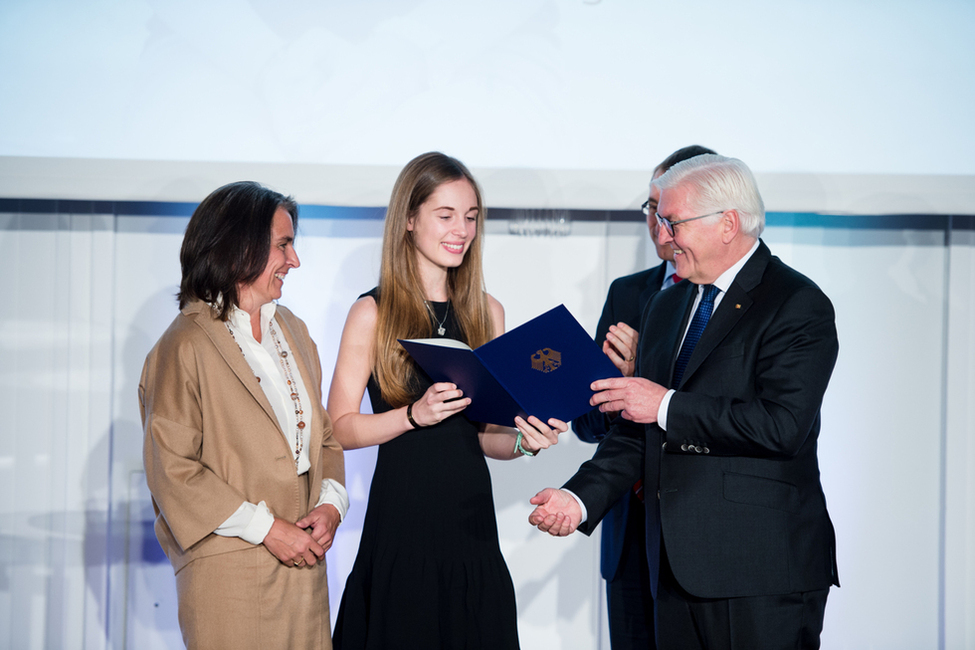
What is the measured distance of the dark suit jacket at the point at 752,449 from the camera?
179 centimetres

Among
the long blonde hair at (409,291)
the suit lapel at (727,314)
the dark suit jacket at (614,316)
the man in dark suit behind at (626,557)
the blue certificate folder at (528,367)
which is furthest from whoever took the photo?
the dark suit jacket at (614,316)

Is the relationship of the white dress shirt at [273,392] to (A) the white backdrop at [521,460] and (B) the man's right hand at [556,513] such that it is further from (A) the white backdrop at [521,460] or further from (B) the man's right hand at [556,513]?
(A) the white backdrop at [521,460]

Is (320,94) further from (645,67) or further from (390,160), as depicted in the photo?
(645,67)

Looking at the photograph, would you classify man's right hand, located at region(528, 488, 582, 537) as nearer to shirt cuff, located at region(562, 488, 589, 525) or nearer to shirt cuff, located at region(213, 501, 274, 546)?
shirt cuff, located at region(562, 488, 589, 525)

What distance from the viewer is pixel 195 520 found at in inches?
68.7

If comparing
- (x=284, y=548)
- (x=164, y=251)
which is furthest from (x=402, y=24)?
(x=284, y=548)

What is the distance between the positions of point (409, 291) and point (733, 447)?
100cm

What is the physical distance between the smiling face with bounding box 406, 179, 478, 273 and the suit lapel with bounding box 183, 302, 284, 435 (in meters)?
0.63

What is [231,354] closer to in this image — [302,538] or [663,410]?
[302,538]

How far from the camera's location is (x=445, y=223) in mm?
2201

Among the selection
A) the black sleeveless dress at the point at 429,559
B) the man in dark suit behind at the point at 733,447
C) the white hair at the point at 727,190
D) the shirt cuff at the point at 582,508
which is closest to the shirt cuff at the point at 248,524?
the black sleeveless dress at the point at 429,559

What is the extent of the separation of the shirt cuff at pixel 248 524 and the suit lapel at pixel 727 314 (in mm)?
1101

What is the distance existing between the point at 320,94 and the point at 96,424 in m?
1.73

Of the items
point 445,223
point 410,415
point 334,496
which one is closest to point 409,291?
point 445,223
